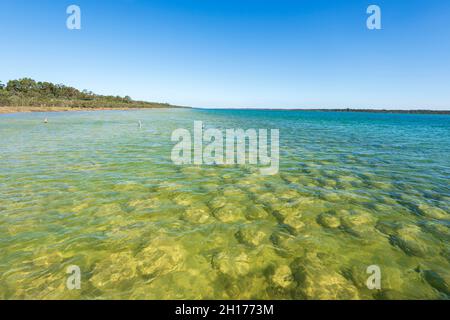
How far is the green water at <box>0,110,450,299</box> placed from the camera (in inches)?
191

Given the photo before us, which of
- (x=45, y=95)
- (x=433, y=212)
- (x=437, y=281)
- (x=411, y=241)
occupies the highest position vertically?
(x=45, y=95)

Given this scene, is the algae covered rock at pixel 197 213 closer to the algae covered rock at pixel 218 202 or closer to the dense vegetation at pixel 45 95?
the algae covered rock at pixel 218 202

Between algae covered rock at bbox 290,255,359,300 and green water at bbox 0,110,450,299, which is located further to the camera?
green water at bbox 0,110,450,299

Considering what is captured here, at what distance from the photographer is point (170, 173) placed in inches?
499

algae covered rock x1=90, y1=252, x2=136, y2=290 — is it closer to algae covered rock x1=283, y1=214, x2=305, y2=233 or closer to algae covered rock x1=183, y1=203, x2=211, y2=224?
algae covered rock x1=183, y1=203, x2=211, y2=224

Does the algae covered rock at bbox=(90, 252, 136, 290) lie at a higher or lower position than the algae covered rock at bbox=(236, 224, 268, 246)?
lower

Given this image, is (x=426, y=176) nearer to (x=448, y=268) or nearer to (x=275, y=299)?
(x=448, y=268)

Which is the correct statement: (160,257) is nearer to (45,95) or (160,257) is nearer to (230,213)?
(230,213)

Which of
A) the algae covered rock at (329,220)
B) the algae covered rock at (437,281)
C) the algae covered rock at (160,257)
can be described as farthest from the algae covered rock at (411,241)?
the algae covered rock at (160,257)

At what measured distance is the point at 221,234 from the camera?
676cm

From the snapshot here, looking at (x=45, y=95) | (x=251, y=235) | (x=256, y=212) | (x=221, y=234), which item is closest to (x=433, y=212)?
(x=256, y=212)

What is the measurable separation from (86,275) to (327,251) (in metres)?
5.86

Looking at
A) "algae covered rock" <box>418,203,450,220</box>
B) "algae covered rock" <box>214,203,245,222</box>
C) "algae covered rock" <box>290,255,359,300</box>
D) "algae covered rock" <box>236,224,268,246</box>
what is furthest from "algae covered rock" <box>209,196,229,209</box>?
"algae covered rock" <box>418,203,450,220</box>

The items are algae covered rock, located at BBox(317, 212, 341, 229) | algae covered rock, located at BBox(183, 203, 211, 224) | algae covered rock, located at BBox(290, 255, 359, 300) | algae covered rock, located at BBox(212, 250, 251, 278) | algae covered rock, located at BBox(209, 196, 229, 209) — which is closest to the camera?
algae covered rock, located at BBox(290, 255, 359, 300)
